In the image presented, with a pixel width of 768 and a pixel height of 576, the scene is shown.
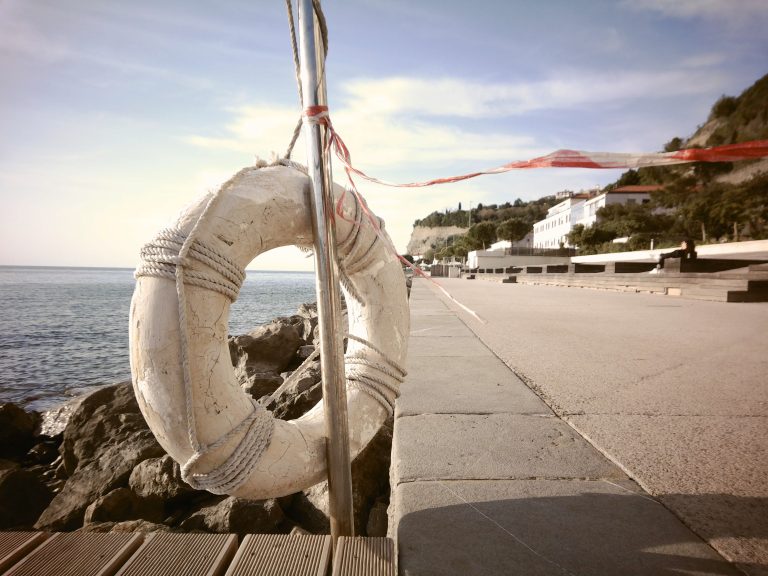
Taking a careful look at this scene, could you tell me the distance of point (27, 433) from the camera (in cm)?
544

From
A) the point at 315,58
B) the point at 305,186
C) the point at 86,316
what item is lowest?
the point at 86,316

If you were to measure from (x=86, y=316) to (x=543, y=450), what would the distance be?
85.6 feet

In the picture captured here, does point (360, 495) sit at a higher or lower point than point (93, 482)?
higher

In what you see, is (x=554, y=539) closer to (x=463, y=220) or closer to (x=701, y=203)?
(x=701, y=203)

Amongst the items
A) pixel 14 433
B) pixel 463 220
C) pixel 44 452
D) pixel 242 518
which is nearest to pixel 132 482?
pixel 242 518

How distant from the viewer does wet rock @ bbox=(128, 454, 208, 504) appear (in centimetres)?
280

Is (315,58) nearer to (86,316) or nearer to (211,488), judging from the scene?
(211,488)

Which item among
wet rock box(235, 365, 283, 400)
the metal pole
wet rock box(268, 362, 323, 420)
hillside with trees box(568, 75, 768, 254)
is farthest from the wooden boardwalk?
hillside with trees box(568, 75, 768, 254)

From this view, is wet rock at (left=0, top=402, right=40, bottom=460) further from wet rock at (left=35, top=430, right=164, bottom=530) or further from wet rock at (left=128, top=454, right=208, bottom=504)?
wet rock at (left=128, top=454, right=208, bottom=504)

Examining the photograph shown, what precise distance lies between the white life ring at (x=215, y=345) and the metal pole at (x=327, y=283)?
8 centimetres

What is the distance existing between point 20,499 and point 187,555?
3309mm

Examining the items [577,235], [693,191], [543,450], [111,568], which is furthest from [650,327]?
[577,235]

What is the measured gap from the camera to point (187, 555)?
1.31 metres

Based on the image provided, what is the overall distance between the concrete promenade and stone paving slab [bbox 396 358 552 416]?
0.04 ft
